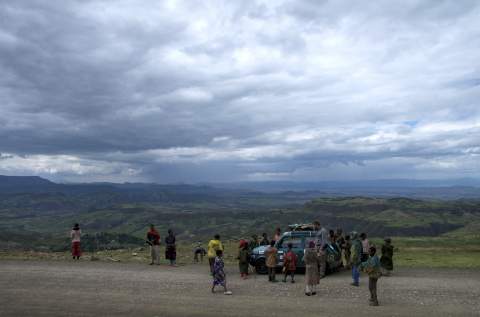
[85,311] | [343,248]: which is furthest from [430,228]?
[85,311]

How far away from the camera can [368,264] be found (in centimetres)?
1400

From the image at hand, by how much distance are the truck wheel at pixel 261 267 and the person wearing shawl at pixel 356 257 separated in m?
4.13

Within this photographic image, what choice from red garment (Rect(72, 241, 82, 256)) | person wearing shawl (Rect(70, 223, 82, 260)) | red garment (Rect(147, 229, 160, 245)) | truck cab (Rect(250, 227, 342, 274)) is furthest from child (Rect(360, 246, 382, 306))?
red garment (Rect(72, 241, 82, 256))

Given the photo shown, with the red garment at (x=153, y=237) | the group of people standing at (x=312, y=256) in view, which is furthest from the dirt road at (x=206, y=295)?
the red garment at (x=153, y=237)

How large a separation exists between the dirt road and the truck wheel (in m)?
1.15

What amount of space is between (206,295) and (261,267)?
17.0ft

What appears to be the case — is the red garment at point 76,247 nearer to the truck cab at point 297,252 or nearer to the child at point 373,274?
the truck cab at point 297,252

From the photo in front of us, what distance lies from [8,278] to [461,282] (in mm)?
17950

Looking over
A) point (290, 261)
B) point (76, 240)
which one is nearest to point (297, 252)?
point (290, 261)

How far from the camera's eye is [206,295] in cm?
1513

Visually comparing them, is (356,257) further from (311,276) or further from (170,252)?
(170,252)

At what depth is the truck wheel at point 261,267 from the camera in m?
19.7

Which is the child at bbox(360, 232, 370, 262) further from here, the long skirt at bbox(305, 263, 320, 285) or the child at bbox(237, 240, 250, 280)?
the child at bbox(237, 240, 250, 280)

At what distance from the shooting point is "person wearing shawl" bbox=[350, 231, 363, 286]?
16.6 meters
